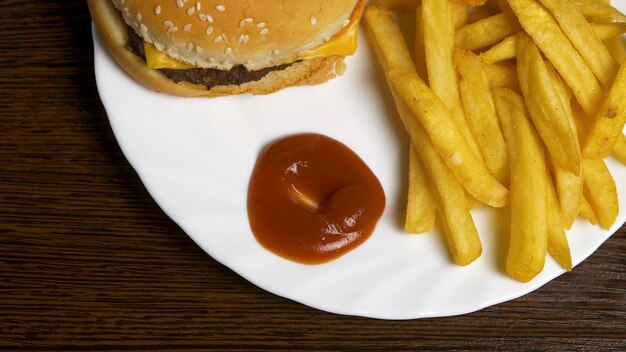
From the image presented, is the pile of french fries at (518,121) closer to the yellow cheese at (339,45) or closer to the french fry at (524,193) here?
the french fry at (524,193)

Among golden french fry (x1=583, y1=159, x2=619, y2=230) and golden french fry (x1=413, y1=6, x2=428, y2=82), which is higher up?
golden french fry (x1=413, y1=6, x2=428, y2=82)

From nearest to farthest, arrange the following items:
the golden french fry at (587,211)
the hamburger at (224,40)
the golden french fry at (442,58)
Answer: the hamburger at (224,40), the golden french fry at (442,58), the golden french fry at (587,211)

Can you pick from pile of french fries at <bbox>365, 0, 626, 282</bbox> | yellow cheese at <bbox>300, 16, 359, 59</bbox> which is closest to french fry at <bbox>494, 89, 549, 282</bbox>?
pile of french fries at <bbox>365, 0, 626, 282</bbox>

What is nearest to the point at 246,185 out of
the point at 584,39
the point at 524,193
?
the point at 524,193

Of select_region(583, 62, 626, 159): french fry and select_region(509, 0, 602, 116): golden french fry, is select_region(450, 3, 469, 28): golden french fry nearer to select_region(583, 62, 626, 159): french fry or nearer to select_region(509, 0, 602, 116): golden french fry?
select_region(509, 0, 602, 116): golden french fry

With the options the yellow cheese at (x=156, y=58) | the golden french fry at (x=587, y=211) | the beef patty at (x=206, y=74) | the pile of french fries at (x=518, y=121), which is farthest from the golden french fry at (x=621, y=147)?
the yellow cheese at (x=156, y=58)

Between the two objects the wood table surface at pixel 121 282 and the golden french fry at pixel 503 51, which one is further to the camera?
the wood table surface at pixel 121 282
